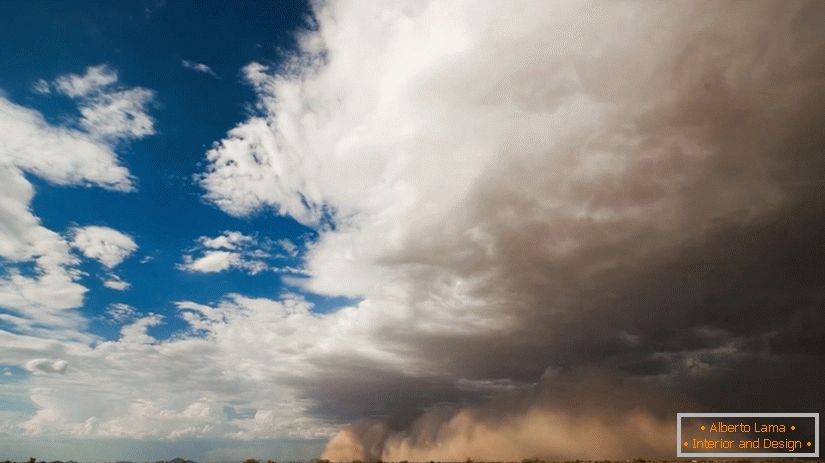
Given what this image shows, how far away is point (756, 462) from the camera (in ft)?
530

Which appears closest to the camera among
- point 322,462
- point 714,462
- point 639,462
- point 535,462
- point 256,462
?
point 322,462

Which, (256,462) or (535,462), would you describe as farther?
(535,462)

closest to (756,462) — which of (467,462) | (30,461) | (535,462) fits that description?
(535,462)

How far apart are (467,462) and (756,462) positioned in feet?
325

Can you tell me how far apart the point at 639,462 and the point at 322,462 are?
10590cm

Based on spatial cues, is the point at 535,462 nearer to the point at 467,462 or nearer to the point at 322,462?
the point at 467,462

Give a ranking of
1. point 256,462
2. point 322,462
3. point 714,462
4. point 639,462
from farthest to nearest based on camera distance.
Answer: point 714,462 → point 639,462 → point 256,462 → point 322,462

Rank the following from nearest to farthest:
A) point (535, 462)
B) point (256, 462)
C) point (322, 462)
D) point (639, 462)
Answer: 1. point (322, 462)
2. point (256, 462)
3. point (535, 462)
4. point (639, 462)

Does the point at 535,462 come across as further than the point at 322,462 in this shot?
Yes

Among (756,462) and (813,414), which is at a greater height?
(813,414)

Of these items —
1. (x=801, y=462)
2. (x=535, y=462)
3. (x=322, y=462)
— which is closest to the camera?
(x=322, y=462)

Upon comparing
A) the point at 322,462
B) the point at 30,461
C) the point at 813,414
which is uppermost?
the point at 813,414

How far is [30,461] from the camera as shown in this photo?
137750 millimetres

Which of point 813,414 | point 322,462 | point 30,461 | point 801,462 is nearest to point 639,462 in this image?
point 813,414
